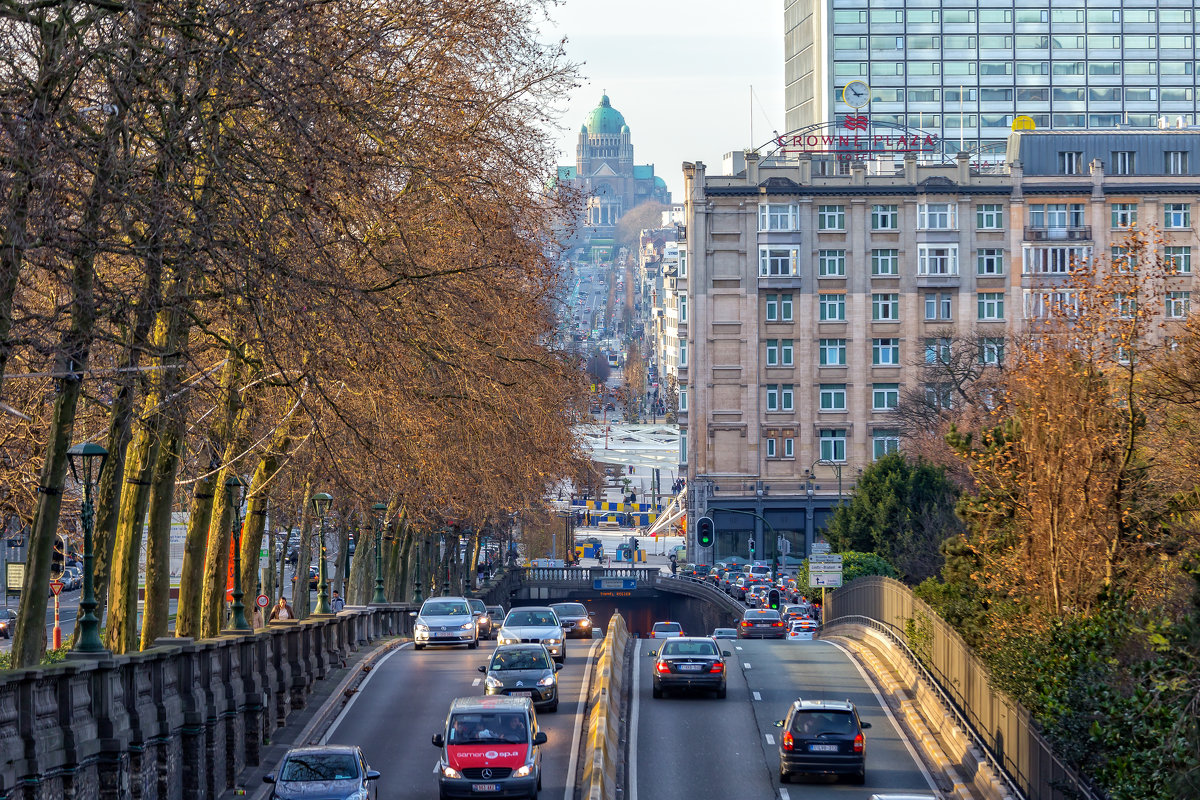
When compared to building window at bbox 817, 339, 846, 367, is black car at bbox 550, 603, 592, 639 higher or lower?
lower

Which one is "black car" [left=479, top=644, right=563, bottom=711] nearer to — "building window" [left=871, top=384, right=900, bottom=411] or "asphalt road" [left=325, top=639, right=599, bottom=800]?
"asphalt road" [left=325, top=639, right=599, bottom=800]

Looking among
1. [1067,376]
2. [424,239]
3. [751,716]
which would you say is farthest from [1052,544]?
[424,239]

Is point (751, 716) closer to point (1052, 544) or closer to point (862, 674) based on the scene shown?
point (862, 674)

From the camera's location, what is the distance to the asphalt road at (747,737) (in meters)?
31.0

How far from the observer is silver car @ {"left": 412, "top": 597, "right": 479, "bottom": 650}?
50.0 metres

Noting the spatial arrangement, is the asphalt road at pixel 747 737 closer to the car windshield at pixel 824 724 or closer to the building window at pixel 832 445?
Result: the car windshield at pixel 824 724

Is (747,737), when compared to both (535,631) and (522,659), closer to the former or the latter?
(522,659)

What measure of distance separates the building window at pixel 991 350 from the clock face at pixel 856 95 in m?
22.0

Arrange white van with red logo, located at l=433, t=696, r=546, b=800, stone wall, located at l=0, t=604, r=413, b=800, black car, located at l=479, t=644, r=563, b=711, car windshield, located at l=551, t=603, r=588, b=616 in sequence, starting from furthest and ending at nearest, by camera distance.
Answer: car windshield, located at l=551, t=603, r=588, b=616, black car, located at l=479, t=644, r=563, b=711, white van with red logo, located at l=433, t=696, r=546, b=800, stone wall, located at l=0, t=604, r=413, b=800

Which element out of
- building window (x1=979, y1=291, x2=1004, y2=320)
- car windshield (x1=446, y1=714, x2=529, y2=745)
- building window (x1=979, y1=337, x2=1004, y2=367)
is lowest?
car windshield (x1=446, y1=714, x2=529, y2=745)

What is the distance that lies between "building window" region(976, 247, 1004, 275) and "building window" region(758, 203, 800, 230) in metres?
11.8

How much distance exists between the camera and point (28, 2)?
19203 mm

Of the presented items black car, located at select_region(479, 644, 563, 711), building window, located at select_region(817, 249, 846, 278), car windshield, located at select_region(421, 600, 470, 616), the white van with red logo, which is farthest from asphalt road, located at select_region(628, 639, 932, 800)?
building window, located at select_region(817, 249, 846, 278)

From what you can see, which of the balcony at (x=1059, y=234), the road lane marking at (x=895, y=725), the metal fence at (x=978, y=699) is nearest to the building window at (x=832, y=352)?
the balcony at (x=1059, y=234)
